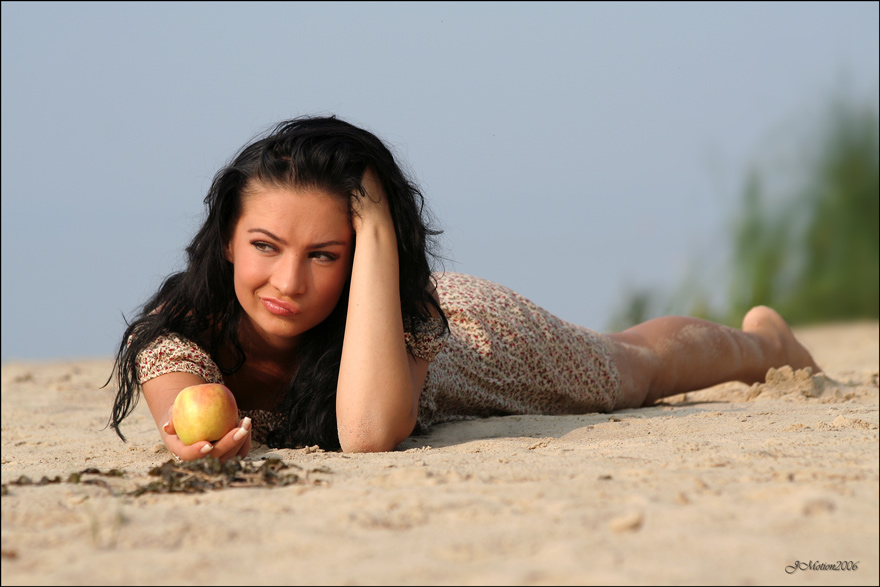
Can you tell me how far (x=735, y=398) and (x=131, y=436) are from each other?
3.30 metres

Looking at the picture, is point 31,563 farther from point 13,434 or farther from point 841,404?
point 841,404

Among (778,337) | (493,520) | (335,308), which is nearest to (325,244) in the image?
(335,308)

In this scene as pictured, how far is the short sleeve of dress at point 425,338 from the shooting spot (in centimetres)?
316

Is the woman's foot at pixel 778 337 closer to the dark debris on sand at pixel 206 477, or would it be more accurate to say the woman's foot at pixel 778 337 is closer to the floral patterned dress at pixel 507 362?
the floral patterned dress at pixel 507 362

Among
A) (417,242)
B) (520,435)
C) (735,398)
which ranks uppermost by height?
(417,242)

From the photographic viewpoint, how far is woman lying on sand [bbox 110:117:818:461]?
9.32 ft

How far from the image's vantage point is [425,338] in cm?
317

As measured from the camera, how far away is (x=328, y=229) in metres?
2.85

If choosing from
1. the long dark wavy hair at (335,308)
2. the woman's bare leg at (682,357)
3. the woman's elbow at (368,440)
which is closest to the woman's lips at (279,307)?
the long dark wavy hair at (335,308)

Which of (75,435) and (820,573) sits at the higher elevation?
(820,573)


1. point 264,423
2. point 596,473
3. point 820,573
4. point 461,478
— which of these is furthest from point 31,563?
point 264,423

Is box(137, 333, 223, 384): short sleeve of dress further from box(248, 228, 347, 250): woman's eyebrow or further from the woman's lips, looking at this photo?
box(248, 228, 347, 250): woman's eyebrow

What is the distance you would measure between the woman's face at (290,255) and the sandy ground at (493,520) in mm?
533

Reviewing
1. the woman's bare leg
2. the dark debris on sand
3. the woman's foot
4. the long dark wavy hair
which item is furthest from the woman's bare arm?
the woman's foot
